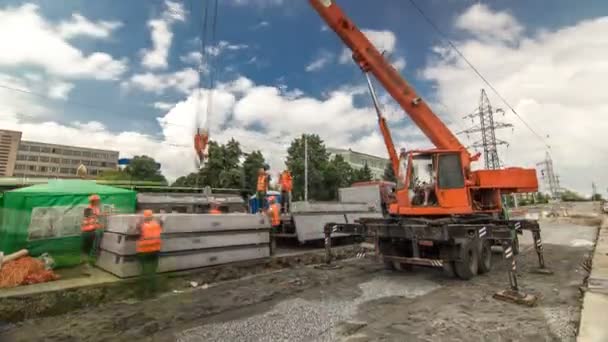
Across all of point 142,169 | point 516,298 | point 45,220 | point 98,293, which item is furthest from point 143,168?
point 516,298

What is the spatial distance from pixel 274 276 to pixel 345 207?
17.8 ft

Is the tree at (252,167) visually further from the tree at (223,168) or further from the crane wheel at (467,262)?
the crane wheel at (467,262)

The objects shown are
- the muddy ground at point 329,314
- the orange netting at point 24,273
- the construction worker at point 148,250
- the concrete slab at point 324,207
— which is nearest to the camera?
the muddy ground at point 329,314

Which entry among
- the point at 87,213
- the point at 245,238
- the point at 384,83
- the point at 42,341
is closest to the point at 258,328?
the point at 42,341

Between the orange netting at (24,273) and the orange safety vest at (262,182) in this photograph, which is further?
the orange safety vest at (262,182)

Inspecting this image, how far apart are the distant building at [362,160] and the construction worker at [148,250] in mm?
75266

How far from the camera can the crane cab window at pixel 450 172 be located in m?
7.16

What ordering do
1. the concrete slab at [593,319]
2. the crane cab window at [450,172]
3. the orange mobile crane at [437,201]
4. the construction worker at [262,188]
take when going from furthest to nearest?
the construction worker at [262,188] → the crane cab window at [450,172] → the orange mobile crane at [437,201] → the concrete slab at [593,319]

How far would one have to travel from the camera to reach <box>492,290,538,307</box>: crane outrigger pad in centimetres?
491

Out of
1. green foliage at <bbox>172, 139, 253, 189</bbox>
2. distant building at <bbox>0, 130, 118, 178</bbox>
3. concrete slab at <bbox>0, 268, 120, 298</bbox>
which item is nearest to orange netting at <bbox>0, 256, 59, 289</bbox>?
concrete slab at <bbox>0, 268, 120, 298</bbox>

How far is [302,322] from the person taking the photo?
418 cm

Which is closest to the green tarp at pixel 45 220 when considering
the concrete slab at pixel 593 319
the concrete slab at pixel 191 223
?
the concrete slab at pixel 191 223

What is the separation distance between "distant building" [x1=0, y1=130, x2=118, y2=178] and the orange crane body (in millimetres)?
90360

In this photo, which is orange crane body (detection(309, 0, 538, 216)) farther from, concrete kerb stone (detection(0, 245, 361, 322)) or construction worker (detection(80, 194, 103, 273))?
construction worker (detection(80, 194, 103, 273))
